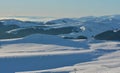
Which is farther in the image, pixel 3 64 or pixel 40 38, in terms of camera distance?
pixel 40 38

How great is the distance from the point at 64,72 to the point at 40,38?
919 centimetres

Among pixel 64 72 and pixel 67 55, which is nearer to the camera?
pixel 64 72

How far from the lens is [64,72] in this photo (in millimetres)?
11148

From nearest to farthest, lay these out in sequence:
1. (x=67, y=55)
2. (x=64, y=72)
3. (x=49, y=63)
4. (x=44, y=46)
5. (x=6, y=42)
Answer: (x=64, y=72) < (x=49, y=63) < (x=67, y=55) < (x=44, y=46) < (x=6, y=42)

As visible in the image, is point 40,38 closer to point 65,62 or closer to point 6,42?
point 6,42

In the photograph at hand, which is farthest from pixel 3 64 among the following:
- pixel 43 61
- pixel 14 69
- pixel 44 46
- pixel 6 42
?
pixel 6 42

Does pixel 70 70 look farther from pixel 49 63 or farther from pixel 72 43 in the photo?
pixel 72 43

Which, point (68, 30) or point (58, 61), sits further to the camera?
point (68, 30)

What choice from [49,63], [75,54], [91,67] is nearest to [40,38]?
[75,54]

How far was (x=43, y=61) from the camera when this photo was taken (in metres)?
13.5

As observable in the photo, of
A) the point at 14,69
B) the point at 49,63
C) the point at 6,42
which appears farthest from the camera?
the point at 6,42

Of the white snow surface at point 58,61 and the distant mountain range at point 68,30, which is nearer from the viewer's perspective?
the white snow surface at point 58,61

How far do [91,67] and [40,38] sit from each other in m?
8.73

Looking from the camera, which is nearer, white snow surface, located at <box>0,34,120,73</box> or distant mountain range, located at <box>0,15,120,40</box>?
white snow surface, located at <box>0,34,120,73</box>
